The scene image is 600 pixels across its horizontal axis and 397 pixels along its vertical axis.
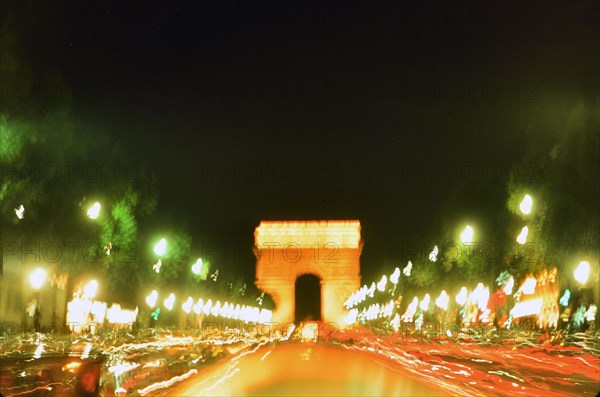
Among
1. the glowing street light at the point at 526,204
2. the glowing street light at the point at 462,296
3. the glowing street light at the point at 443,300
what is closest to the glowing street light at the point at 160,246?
the glowing street light at the point at 462,296

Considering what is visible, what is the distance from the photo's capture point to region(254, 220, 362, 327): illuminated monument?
104 meters

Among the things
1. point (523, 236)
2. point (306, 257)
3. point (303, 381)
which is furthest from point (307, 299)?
point (303, 381)

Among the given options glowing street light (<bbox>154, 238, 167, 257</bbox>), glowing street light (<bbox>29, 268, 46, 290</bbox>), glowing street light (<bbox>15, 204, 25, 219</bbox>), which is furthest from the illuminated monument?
glowing street light (<bbox>15, 204, 25, 219</bbox>)

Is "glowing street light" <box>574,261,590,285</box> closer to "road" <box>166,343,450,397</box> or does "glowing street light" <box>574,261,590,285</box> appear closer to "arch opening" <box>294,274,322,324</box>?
"road" <box>166,343,450,397</box>

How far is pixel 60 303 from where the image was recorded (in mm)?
45656

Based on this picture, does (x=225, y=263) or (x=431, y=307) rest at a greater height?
(x=225, y=263)

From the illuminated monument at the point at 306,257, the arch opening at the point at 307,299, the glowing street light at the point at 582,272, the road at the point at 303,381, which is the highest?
the illuminated monument at the point at 306,257

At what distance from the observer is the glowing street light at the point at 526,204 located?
3416 centimetres

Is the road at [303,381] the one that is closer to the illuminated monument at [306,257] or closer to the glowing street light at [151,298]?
the glowing street light at [151,298]

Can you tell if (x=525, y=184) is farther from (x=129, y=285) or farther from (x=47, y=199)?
(x=129, y=285)

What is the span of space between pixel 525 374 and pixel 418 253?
48.5m

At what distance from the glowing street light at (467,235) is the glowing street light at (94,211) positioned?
22337 millimetres

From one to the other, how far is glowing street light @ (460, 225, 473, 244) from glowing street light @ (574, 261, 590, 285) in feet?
42.5

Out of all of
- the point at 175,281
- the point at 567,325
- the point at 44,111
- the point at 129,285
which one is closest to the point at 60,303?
the point at 129,285
